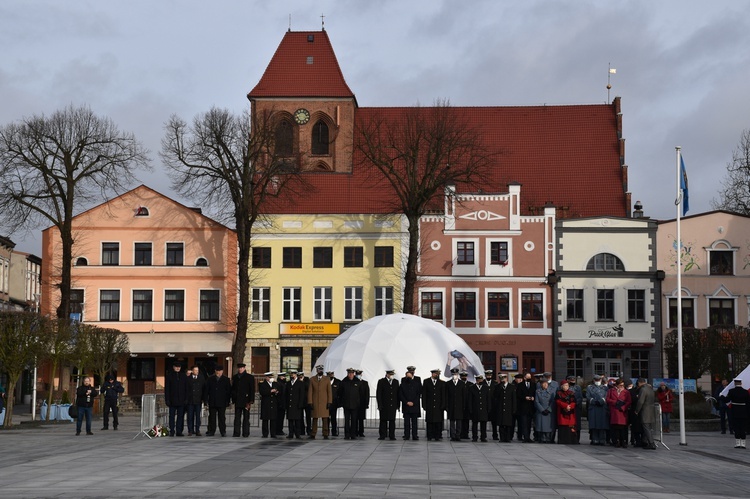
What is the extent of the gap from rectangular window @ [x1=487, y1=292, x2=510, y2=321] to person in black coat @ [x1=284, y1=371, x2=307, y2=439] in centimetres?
2988

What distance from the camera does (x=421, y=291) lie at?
192ft

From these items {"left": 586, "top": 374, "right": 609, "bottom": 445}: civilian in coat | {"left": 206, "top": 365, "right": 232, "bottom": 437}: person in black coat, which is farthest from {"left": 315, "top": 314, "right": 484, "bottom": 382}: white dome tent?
{"left": 586, "top": 374, "right": 609, "bottom": 445}: civilian in coat

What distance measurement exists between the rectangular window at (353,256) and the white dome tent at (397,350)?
700 inches

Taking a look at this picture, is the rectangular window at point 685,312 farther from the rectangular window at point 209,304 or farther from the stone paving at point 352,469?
the stone paving at point 352,469

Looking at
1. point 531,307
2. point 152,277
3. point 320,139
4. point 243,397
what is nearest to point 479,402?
point 243,397

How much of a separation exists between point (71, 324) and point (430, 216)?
20.4m

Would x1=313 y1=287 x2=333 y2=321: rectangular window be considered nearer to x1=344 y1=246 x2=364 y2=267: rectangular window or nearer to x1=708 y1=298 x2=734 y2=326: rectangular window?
x1=344 y1=246 x2=364 y2=267: rectangular window

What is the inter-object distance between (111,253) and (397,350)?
2411 centimetres

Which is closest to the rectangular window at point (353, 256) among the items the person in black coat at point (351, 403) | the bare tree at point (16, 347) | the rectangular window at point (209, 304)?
the rectangular window at point (209, 304)

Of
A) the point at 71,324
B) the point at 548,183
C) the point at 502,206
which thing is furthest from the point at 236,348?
the point at 548,183

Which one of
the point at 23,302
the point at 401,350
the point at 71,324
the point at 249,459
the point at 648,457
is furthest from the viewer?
the point at 23,302

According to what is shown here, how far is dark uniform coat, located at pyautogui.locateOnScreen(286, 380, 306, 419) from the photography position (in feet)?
95.9

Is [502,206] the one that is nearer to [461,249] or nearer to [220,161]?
[461,249]

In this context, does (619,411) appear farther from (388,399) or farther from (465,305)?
(465,305)
